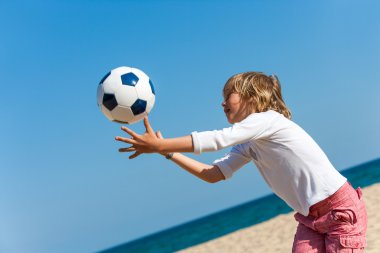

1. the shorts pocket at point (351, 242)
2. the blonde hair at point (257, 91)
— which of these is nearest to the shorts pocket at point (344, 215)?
the shorts pocket at point (351, 242)

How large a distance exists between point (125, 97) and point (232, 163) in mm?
1048

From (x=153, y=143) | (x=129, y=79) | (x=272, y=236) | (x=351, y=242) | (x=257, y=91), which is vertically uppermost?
(x=129, y=79)

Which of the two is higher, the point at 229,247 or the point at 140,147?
the point at 140,147

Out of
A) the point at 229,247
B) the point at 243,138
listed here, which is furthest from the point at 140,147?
the point at 229,247

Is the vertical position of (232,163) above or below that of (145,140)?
below

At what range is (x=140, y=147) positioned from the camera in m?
3.61

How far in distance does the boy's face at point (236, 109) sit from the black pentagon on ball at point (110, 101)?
0.97 meters

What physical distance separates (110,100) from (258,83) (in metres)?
1.23

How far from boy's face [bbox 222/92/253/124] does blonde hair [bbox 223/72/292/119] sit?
0.03m

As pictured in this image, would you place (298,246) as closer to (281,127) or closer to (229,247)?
(281,127)

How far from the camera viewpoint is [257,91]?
4020 millimetres

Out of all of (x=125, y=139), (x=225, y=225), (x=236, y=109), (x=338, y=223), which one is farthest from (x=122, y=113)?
(x=225, y=225)

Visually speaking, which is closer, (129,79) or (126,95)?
(126,95)

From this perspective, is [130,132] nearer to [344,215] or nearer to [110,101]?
[110,101]
